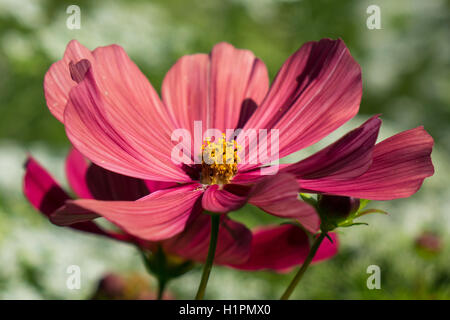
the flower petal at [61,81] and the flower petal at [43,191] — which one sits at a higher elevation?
the flower petal at [61,81]

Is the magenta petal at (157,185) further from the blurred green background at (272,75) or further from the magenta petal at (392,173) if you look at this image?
the blurred green background at (272,75)

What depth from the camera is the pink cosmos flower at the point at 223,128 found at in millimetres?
231

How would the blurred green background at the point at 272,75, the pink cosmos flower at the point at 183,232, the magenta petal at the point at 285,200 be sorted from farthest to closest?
1. the blurred green background at the point at 272,75
2. the pink cosmos flower at the point at 183,232
3. the magenta petal at the point at 285,200

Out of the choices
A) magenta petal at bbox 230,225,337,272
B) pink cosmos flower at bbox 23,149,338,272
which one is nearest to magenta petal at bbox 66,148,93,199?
pink cosmos flower at bbox 23,149,338,272

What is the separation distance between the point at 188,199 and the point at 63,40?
0.65 meters

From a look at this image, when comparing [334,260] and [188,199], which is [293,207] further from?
[334,260]

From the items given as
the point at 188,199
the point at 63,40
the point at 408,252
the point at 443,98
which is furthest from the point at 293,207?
the point at 443,98

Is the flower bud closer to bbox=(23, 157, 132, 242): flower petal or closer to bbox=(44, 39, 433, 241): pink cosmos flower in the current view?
bbox=(44, 39, 433, 241): pink cosmos flower

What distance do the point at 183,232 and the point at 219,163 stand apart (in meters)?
0.05

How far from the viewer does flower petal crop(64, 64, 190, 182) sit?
9.8 inches

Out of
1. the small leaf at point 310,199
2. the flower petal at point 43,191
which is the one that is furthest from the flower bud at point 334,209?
the flower petal at point 43,191

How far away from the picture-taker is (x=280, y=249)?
0.33 metres

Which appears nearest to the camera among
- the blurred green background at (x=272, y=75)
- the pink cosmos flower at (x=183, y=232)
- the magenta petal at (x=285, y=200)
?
the magenta petal at (x=285, y=200)

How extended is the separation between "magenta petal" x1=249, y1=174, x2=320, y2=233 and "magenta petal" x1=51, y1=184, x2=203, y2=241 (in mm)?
41
